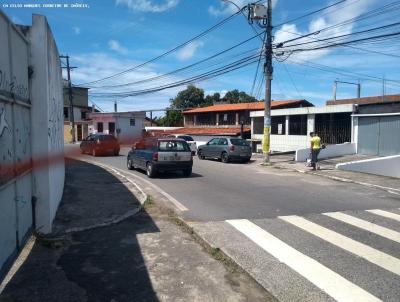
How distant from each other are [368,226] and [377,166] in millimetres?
12614

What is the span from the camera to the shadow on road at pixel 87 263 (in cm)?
459

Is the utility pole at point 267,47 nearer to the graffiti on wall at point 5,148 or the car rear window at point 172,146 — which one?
the car rear window at point 172,146

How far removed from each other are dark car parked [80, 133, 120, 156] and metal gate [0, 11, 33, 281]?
21.9 metres

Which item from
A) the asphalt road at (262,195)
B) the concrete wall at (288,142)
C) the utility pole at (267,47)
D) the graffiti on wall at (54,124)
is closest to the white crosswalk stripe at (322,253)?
the asphalt road at (262,195)

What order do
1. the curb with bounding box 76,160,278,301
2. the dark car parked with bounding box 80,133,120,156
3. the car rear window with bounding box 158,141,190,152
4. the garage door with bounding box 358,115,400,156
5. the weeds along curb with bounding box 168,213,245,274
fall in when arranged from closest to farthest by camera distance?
the curb with bounding box 76,160,278,301, the weeds along curb with bounding box 168,213,245,274, the car rear window with bounding box 158,141,190,152, the garage door with bounding box 358,115,400,156, the dark car parked with bounding box 80,133,120,156

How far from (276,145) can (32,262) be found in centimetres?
2762

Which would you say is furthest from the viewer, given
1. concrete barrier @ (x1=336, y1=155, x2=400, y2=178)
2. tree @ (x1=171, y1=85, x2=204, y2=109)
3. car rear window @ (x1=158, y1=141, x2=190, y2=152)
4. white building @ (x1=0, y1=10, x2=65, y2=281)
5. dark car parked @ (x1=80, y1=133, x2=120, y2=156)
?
tree @ (x1=171, y1=85, x2=204, y2=109)

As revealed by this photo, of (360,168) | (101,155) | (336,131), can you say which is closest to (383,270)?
(360,168)

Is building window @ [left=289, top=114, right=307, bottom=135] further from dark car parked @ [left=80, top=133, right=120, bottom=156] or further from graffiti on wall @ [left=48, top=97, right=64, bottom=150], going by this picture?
graffiti on wall @ [left=48, top=97, right=64, bottom=150]

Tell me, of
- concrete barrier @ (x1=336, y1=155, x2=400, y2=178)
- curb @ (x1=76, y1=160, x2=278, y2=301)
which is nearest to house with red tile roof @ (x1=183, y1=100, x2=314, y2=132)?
concrete barrier @ (x1=336, y1=155, x2=400, y2=178)

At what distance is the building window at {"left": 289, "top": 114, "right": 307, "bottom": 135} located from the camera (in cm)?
2898

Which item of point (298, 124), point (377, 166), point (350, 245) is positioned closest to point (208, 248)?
point (350, 245)

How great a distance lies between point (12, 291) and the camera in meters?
4.58

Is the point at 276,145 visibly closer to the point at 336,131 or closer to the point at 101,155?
the point at 336,131
